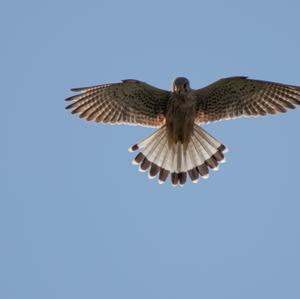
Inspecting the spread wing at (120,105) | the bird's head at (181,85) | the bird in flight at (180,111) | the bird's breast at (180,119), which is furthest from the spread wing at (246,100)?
the spread wing at (120,105)

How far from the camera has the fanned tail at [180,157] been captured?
9953 mm

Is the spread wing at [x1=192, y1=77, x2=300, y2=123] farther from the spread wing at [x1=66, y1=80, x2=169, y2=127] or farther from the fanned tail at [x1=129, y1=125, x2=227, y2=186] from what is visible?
the spread wing at [x1=66, y1=80, x2=169, y2=127]

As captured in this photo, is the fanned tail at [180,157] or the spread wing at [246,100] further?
the fanned tail at [180,157]

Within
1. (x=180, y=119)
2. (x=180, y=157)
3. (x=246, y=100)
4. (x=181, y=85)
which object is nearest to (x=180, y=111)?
(x=180, y=119)

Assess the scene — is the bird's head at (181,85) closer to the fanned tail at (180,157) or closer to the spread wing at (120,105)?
the spread wing at (120,105)

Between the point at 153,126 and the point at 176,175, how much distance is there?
0.83 meters

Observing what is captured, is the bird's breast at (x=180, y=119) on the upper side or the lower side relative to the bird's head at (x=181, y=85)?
lower

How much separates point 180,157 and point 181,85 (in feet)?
4.39

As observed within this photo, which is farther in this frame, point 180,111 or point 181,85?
point 180,111

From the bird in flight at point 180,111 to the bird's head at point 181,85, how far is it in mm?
160

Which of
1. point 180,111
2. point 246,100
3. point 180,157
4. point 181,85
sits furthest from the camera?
point 180,157

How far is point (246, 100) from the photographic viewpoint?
386 inches

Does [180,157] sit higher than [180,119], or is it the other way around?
[180,119]

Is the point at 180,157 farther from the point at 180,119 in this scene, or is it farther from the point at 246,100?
the point at 246,100
